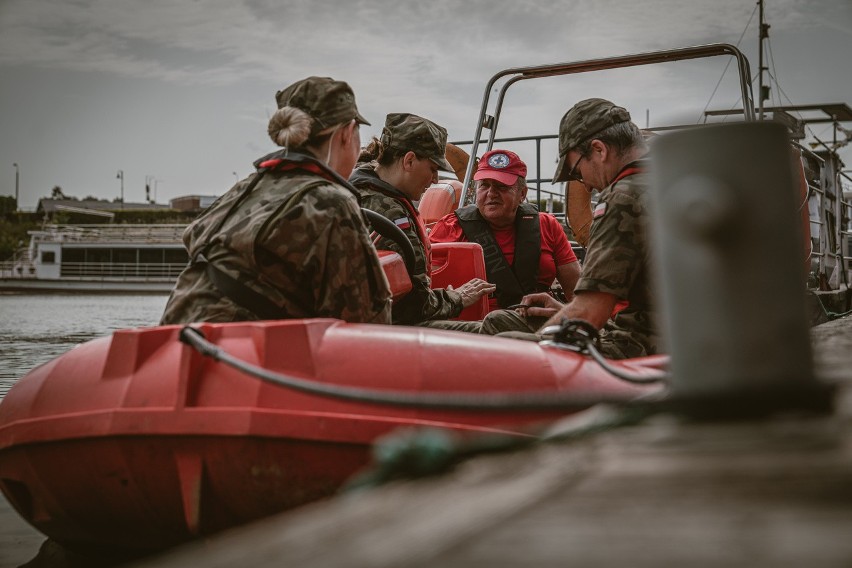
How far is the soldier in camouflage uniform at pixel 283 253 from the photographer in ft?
9.04

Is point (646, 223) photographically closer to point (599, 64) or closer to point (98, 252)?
point (599, 64)

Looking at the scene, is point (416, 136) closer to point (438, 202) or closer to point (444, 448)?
point (438, 202)

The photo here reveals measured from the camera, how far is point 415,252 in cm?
437

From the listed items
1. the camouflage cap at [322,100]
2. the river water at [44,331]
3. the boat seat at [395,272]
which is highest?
the camouflage cap at [322,100]

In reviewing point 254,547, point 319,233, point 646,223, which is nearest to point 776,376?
point 254,547

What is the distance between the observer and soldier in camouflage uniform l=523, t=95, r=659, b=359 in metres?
3.27

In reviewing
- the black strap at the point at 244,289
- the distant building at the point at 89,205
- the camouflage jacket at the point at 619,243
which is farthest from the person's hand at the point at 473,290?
the distant building at the point at 89,205

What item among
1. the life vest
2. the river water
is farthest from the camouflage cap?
the river water

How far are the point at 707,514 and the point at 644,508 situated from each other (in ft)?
0.21

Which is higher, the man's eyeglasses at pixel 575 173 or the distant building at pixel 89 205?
the distant building at pixel 89 205

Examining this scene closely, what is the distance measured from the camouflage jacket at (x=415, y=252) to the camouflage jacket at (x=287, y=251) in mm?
1274

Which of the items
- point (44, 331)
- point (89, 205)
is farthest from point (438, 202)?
point (89, 205)

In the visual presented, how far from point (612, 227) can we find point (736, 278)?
211 centimetres

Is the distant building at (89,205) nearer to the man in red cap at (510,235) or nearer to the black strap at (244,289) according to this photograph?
the man in red cap at (510,235)
